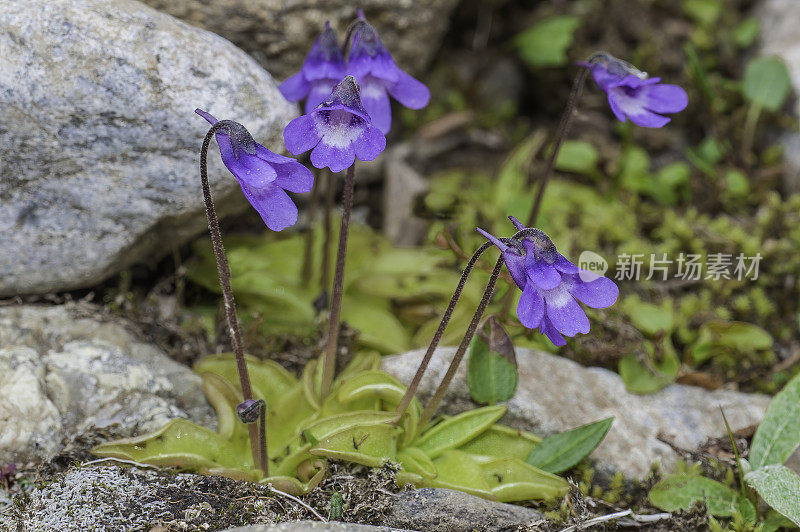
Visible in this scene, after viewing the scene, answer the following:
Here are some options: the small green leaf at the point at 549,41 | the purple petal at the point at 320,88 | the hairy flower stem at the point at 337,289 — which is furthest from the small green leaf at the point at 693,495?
the small green leaf at the point at 549,41

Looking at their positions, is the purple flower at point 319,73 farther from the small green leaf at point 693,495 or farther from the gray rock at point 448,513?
the small green leaf at point 693,495

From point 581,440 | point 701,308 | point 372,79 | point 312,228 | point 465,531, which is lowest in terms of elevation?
point 465,531

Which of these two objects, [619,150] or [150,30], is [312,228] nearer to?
[150,30]

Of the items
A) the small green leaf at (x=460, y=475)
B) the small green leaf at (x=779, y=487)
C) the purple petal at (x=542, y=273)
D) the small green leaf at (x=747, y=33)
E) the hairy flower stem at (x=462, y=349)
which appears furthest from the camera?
the small green leaf at (x=747, y=33)

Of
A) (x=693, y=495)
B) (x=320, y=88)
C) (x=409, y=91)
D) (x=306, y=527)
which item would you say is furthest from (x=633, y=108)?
(x=306, y=527)

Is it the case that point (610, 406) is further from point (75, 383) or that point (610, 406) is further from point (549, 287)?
point (75, 383)

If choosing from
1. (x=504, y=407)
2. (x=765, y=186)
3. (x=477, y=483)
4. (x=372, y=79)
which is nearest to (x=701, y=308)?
Answer: (x=765, y=186)

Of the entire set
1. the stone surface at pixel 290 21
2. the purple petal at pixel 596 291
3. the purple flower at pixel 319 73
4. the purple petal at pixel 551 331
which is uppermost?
the stone surface at pixel 290 21
